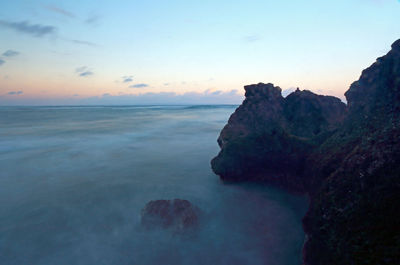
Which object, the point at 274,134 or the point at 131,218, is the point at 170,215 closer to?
the point at 131,218

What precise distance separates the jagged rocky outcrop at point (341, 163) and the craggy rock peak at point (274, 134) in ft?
0.12

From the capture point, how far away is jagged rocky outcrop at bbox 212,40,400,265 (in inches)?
138

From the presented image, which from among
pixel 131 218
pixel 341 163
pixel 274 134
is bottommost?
pixel 131 218

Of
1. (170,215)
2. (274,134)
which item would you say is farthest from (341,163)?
(170,215)

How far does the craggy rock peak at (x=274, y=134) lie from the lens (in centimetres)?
800

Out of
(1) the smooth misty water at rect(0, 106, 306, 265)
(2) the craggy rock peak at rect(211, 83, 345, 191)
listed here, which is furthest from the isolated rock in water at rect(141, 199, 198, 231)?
(2) the craggy rock peak at rect(211, 83, 345, 191)

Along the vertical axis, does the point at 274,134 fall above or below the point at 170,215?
above

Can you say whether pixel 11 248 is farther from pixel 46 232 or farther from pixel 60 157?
pixel 60 157

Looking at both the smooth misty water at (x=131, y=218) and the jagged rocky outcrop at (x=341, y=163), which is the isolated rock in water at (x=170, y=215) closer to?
the smooth misty water at (x=131, y=218)

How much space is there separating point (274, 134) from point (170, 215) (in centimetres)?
482

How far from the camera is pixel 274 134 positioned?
842 cm

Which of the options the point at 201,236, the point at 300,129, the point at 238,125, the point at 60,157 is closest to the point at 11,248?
the point at 201,236

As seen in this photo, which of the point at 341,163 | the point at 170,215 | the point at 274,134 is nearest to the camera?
the point at 341,163

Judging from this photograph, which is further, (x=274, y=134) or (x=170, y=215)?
(x=274, y=134)
